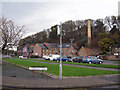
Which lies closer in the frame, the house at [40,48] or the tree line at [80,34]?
the tree line at [80,34]

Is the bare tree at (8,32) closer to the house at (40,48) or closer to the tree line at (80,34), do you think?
the tree line at (80,34)

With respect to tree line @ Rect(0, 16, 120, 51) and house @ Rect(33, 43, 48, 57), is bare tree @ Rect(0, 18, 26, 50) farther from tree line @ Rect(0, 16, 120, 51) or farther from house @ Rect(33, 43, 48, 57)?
house @ Rect(33, 43, 48, 57)

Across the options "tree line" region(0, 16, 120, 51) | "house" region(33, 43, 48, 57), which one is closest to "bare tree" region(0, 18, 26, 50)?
"tree line" region(0, 16, 120, 51)

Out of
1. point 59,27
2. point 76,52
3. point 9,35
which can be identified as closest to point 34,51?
point 76,52

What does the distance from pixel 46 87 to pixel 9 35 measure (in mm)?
15940

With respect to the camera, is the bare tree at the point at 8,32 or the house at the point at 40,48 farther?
the house at the point at 40,48

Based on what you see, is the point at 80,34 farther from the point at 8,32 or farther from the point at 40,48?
the point at 8,32

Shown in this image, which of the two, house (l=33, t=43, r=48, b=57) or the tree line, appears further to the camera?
house (l=33, t=43, r=48, b=57)

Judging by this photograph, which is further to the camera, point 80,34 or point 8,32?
point 80,34

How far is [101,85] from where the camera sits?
9773 millimetres

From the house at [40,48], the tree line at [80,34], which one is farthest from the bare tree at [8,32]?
the house at [40,48]

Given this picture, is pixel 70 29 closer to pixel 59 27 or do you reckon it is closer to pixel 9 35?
pixel 9 35

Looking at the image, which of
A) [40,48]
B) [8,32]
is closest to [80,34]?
[40,48]

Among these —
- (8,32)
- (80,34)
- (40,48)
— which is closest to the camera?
(8,32)
